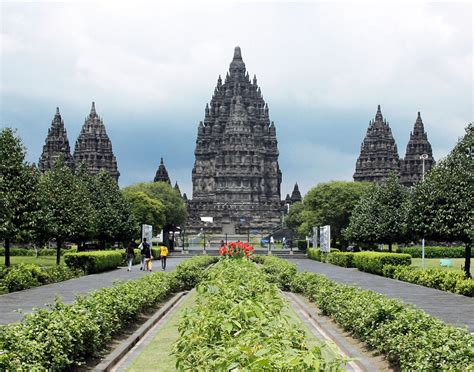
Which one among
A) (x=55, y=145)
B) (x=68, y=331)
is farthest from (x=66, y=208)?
(x=55, y=145)

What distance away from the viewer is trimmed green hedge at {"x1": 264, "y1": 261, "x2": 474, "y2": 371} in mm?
9812

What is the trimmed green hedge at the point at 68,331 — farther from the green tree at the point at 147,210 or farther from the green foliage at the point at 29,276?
the green tree at the point at 147,210

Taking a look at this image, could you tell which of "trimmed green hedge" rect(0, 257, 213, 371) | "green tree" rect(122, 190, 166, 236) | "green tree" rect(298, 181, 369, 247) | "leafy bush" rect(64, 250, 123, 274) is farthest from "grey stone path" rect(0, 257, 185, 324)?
"green tree" rect(298, 181, 369, 247)

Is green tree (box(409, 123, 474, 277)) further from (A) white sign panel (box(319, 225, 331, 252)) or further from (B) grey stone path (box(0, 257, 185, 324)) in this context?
(A) white sign panel (box(319, 225, 331, 252))

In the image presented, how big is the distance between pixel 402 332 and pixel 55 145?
12557 cm

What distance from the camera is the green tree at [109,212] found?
188ft

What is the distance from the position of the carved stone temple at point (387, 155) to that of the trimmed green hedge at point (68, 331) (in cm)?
11947

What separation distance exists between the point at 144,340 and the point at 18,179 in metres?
23.9

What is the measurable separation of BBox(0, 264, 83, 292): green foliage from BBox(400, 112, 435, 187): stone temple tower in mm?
105368

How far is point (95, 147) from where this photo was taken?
146 metres

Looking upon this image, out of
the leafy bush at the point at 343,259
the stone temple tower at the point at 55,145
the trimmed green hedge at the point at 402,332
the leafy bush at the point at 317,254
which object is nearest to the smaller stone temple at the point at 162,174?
the stone temple tower at the point at 55,145

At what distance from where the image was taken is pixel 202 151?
165125 millimetres

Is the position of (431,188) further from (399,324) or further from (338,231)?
(338,231)

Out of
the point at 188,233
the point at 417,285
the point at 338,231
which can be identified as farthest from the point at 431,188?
the point at 188,233
